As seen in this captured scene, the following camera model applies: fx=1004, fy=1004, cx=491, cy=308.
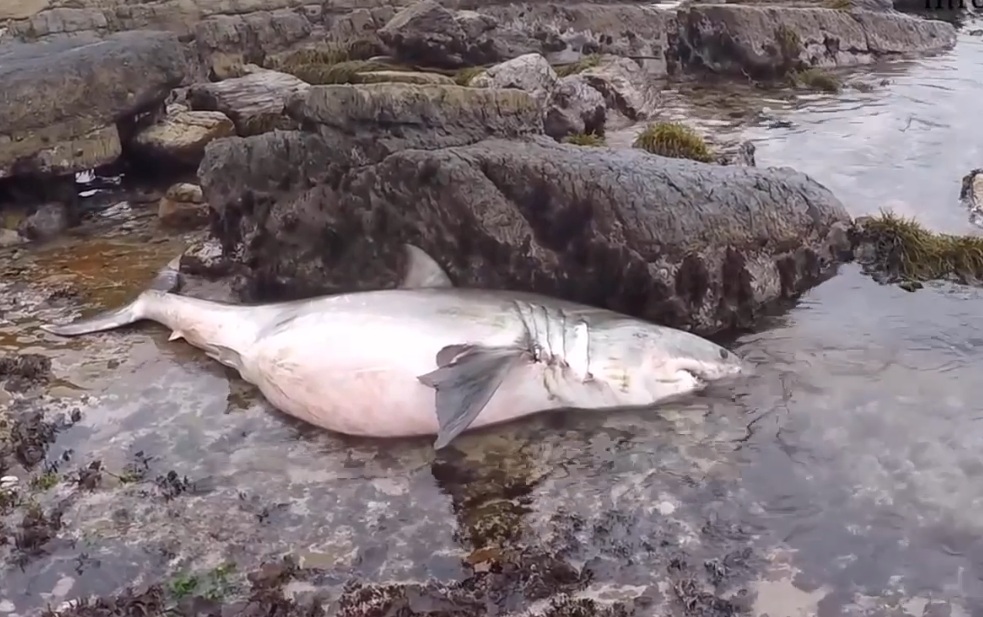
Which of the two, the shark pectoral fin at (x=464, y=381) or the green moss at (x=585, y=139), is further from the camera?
the green moss at (x=585, y=139)

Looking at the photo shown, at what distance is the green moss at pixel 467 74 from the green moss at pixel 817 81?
570 centimetres

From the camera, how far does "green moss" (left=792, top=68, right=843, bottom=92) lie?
16.4 meters

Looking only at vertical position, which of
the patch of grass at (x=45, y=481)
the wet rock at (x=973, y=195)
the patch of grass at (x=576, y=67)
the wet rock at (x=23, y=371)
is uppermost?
the patch of grass at (x=576, y=67)

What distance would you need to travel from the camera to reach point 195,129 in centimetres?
1193

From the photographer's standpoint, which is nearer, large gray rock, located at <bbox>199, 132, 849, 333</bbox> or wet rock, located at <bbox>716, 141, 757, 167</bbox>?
large gray rock, located at <bbox>199, 132, 849, 333</bbox>

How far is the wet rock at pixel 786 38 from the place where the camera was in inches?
703

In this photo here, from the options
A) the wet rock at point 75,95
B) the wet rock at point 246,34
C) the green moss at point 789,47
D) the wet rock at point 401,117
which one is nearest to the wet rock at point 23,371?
the wet rock at point 401,117

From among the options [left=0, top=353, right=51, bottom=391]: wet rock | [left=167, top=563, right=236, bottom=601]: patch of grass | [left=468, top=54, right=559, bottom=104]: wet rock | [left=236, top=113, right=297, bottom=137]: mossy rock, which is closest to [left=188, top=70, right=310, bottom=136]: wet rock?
[left=236, top=113, right=297, bottom=137]: mossy rock

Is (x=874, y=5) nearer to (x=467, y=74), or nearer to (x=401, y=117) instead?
(x=467, y=74)

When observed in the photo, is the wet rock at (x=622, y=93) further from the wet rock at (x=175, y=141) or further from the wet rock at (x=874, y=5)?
the wet rock at (x=874, y=5)

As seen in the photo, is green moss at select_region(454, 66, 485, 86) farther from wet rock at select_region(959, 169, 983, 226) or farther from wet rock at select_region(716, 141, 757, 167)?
wet rock at select_region(959, 169, 983, 226)

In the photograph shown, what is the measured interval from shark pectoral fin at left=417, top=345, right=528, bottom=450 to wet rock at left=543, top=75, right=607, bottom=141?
7.22m

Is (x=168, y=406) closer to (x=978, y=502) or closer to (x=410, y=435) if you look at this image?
(x=410, y=435)

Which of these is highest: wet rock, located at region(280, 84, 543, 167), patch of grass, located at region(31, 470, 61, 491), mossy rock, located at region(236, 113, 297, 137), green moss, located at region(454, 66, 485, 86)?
wet rock, located at region(280, 84, 543, 167)
